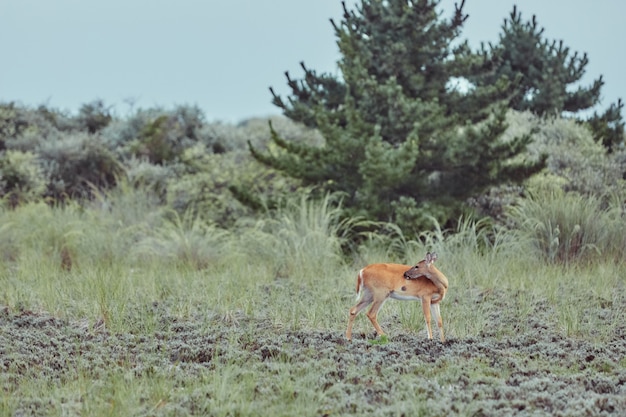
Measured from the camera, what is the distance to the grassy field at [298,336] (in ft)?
16.3

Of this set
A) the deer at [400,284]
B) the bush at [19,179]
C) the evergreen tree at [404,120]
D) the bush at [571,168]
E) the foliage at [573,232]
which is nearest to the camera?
the deer at [400,284]

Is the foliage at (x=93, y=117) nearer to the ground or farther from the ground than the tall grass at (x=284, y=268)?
farther from the ground

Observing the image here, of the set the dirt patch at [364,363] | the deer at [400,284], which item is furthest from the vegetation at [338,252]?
the deer at [400,284]

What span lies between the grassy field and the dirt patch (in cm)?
2

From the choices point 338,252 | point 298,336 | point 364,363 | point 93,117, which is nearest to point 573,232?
point 338,252

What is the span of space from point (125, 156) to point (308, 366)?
15986mm

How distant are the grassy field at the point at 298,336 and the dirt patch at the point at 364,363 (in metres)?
0.02

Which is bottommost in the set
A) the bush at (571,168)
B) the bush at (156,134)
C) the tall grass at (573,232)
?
the tall grass at (573,232)

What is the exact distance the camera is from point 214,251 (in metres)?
12.4

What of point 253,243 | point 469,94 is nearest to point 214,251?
point 253,243

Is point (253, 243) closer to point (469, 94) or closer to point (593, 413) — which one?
point (469, 94)

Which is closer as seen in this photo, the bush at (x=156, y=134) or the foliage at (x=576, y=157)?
the foliage at (x=576, y=157)

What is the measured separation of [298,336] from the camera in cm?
662

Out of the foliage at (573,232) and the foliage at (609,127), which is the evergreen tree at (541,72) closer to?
the foliage at (609,127)
